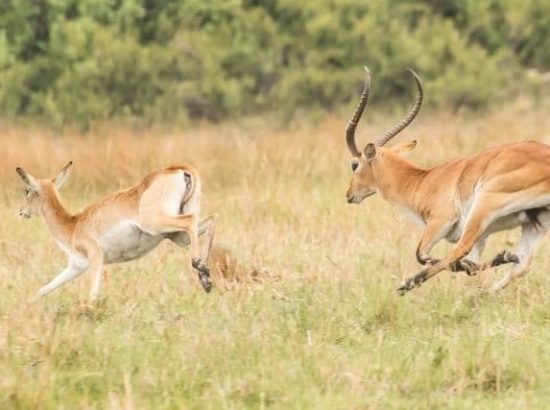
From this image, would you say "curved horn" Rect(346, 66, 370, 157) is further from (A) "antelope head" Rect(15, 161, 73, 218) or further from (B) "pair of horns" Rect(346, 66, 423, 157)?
(A) "antelope head" Rect(15, 161, 73, 218)

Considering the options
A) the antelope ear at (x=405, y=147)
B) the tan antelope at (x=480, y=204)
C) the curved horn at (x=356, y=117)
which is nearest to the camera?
the tan antelope at (x=480, y=204)

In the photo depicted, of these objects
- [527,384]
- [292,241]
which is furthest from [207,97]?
[527,384]

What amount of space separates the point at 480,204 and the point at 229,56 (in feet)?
49.9

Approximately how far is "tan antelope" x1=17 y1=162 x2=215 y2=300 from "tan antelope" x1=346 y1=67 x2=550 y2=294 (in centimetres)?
134

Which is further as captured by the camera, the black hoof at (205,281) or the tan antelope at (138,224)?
the tan antelope at (138,224)

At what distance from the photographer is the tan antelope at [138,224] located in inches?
337

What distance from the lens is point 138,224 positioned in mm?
8633

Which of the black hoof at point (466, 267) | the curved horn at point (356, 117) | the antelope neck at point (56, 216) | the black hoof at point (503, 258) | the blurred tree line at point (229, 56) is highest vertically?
the curved horn at point (356, 117)

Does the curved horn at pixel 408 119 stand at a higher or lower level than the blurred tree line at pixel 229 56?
higher

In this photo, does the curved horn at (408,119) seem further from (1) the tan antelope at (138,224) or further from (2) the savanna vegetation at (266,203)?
(1) the tan antelope at (138,224)

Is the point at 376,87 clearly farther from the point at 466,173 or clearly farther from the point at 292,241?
the point at 466,173

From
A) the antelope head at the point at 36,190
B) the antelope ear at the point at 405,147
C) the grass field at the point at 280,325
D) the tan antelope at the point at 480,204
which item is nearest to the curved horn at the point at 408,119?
the antelope ear at the point at 405,147

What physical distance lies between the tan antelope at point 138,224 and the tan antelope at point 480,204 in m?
1.34

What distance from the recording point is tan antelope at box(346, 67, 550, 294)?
7969 millimetres
